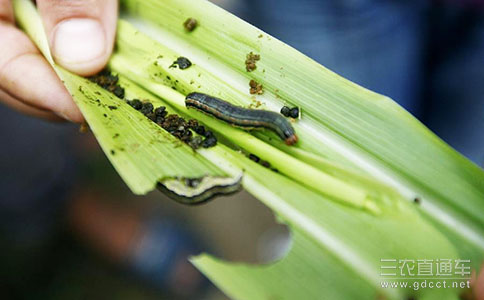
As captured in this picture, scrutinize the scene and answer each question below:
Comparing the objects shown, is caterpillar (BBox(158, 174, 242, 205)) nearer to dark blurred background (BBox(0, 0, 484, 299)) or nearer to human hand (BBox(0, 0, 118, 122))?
human hand (BBox(0, 0, 118, 122))

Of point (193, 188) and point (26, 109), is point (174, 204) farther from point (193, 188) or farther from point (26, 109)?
point (193, 188)

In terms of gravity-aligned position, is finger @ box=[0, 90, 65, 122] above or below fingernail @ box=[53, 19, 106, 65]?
below

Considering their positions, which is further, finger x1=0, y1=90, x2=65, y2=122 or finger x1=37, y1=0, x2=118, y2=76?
finger x1=0, y1=90, x2=65, y2=122

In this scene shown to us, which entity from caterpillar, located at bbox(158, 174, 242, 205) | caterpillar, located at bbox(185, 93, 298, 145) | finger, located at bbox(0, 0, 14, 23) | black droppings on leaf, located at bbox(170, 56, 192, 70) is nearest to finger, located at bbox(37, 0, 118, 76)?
finger, located at bbox(0, 0, 14, 23)

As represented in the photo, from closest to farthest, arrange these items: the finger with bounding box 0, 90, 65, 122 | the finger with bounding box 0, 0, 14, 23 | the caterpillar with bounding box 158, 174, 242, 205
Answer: the caterpillar with bounding box 158, 174, 242, 205
the finger with bounding box 0, 0, 14, 23
the finger with bounding box 0, 90, 65, 122

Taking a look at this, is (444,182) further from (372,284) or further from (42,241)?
(42,241)

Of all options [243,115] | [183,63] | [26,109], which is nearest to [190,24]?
[183,63]

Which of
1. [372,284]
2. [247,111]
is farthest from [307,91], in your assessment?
[372,284]
